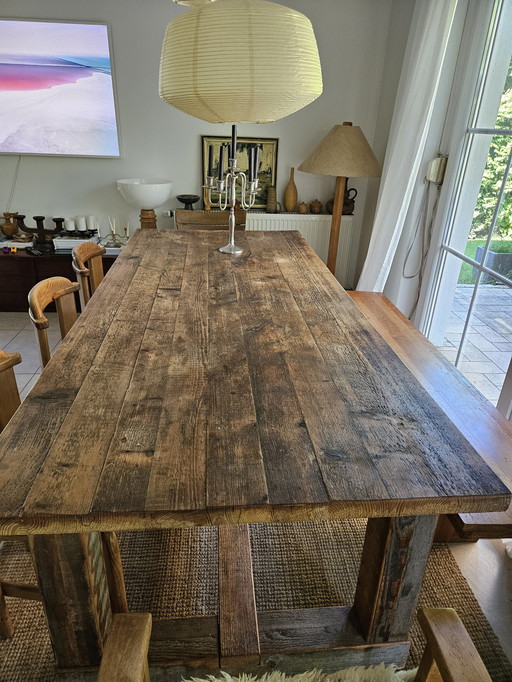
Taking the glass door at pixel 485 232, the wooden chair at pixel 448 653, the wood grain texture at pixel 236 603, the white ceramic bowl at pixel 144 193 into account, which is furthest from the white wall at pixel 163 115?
the wooden chair at pixel 448 653

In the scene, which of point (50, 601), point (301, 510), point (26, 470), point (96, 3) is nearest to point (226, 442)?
point (301, 510)

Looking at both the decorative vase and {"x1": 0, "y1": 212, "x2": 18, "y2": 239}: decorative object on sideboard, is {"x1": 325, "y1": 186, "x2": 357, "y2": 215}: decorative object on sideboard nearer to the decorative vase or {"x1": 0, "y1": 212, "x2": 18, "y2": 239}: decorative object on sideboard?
the decorative vase

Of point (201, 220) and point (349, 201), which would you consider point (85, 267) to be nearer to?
point (201, 220)

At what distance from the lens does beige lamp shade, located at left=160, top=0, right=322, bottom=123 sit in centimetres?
131

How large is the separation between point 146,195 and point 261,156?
3.36 ft

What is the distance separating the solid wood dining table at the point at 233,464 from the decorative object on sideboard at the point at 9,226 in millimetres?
2787

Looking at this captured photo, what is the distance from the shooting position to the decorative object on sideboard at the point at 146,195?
142 inches

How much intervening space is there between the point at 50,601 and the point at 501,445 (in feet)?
4.50

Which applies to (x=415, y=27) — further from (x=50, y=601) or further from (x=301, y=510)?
(x=50, y=601)

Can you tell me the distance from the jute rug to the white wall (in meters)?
3.01

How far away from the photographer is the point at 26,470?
875 mm

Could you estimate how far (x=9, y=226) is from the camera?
12.6 ft

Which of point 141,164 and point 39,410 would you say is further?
point 141,164

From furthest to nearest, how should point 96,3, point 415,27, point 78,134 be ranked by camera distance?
point 78,134 → point 96,3 → point 415,27
